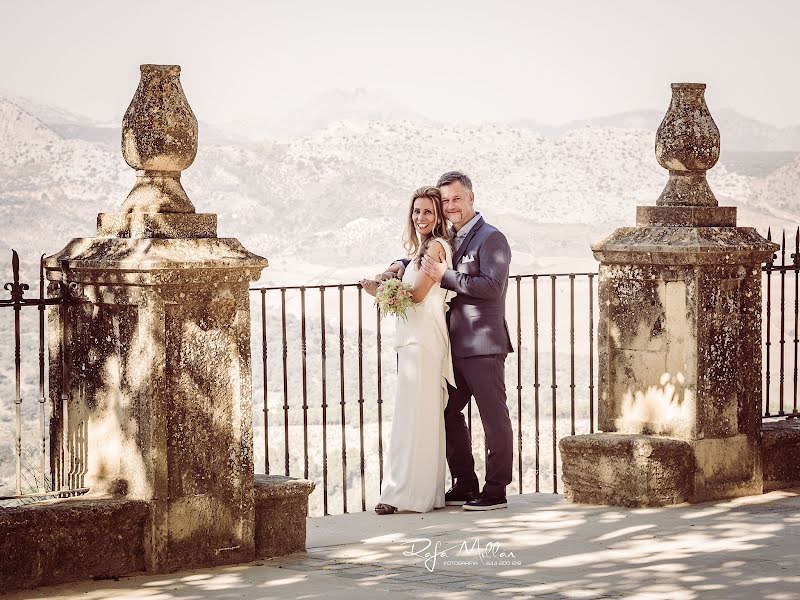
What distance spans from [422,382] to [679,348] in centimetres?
153

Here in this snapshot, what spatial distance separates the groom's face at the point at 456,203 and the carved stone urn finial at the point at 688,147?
1.22 meters

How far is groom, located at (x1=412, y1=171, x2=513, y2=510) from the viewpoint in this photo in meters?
6.93

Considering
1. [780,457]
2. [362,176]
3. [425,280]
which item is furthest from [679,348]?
[362,176]

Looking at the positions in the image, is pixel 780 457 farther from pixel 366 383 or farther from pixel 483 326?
pixel 366 383

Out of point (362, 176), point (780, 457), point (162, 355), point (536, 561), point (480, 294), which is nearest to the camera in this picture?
point (162, 355)

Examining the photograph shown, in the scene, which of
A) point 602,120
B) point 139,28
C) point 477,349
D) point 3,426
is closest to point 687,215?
point 477,349

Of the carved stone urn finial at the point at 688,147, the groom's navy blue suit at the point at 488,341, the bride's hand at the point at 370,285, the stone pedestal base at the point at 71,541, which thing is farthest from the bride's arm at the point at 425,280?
the stone pedestal base at the point at 71,541

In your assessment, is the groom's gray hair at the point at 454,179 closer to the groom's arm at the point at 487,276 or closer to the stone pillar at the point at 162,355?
the groom's arm at the point at 487,276

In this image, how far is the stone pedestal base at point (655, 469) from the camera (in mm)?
6930

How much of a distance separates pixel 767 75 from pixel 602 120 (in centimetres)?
638

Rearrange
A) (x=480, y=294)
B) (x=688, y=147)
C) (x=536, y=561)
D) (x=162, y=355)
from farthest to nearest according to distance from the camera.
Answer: (x=688, y=147) < (x=480, y=294) < (x=536, y=561) < (x=162, y=355)

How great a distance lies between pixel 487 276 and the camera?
22.7 ft

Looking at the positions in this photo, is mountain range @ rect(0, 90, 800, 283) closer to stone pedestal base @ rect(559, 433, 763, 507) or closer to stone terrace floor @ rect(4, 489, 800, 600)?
stone pedestal base @ rect(559, 433, 763, 507)

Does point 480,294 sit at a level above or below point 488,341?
above
